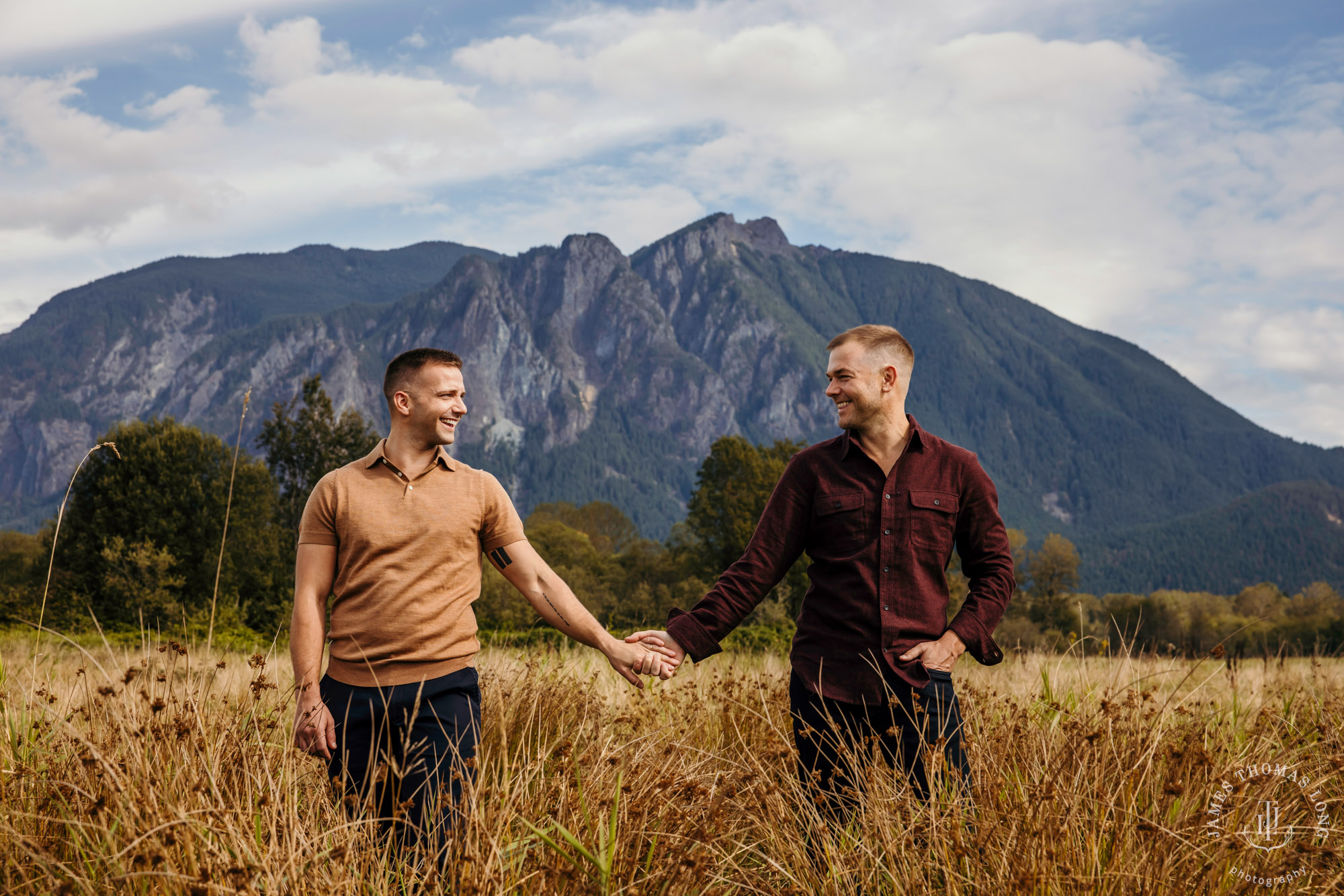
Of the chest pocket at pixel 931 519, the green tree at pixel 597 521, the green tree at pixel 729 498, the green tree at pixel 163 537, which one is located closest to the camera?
the chest pocket at pixel 931 519

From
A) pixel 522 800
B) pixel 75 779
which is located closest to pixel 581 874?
pixel 522 800

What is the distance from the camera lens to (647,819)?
10.1 feet

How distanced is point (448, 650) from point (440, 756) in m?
0.36

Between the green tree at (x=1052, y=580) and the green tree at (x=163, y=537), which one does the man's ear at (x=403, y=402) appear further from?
the green tree at (x=1052, y=580)

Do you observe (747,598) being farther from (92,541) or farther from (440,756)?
(92,541)

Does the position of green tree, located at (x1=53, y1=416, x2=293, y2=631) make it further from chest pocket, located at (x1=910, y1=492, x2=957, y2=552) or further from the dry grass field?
chest pocket, located at (x1=910, y1=492, x2=957, y2=552)

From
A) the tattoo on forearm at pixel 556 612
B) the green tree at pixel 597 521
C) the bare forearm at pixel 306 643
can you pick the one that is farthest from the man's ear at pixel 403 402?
the green tree at pixel 597 521

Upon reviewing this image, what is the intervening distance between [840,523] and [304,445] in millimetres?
33102

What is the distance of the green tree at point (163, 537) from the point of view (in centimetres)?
2611

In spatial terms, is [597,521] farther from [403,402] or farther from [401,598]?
[401,598]

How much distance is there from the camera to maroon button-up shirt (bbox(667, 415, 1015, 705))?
142 inches

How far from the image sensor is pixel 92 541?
28.1m

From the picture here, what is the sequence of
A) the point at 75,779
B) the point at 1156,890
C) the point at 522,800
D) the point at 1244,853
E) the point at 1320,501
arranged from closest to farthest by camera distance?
1. the point at 1156,890
2. the point at 1244,853
3. the point at 522,800
4. the point at 75,779
5. the point at 1320,501

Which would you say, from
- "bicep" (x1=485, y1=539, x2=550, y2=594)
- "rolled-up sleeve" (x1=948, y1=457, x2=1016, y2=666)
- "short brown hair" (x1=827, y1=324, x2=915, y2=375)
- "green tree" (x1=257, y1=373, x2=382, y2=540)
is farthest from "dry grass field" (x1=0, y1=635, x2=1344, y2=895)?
"green tree" (x1=257, y1=373, x2=382, y2=540)
